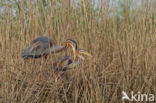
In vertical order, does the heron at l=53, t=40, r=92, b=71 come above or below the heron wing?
below

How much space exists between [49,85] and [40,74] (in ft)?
0.50

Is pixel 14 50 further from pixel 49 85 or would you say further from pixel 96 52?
pixel 96 52

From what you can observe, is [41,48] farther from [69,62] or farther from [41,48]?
[69,62]

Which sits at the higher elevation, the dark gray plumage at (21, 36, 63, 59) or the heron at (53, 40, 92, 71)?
the dark gray plumage at (21, 36, 63, 59)

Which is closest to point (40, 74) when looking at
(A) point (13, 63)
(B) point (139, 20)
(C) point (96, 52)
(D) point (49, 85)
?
(D) point (49, 85)

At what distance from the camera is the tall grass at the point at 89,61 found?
2320 mm

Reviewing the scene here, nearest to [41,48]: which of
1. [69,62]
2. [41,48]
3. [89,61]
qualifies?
[41,48]

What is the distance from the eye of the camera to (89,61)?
2.48m

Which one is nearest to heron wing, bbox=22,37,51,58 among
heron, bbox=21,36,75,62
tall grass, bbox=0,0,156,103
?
heron, bbox=21,36,75,62

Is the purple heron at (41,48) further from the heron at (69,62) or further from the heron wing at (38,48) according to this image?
the heron at (69,62)

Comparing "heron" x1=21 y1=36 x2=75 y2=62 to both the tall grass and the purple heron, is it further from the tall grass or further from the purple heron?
the tall grass

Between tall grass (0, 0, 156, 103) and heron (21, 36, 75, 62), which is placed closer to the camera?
tall grass (0, 0, 156, 103)

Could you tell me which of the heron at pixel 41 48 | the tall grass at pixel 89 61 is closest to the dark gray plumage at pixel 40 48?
the heron at pixel 41 48

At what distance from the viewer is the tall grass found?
2.32 metres
